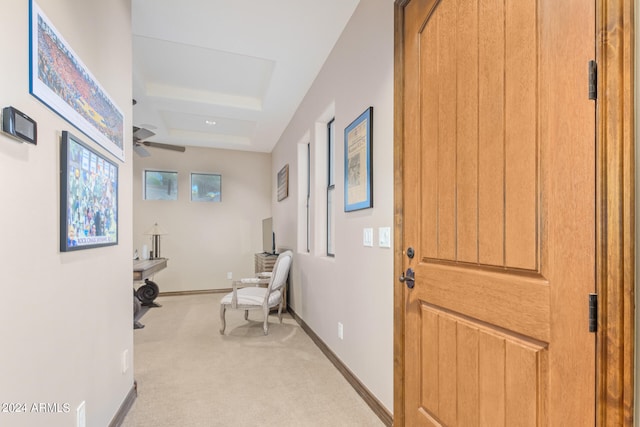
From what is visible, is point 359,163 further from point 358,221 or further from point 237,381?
point 237,381

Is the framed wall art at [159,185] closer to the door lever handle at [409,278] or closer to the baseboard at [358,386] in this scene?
the baseboard at [358,386]

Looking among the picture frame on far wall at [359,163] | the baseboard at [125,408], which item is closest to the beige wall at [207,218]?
the baseboard at [125,408]

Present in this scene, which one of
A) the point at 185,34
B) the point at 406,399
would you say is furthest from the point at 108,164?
the point at 406,399

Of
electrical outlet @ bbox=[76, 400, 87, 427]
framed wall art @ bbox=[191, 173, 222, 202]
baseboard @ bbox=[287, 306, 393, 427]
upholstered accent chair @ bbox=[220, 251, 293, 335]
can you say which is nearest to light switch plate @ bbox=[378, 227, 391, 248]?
baseboard @ bbox=[287, 306, 393, 427]

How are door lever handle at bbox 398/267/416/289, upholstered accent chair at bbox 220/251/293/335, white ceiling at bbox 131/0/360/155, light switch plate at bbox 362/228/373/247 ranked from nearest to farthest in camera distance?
door lever handle at bbox 398/267/416/289 → light switch plate at bbox 362/228/373/247 → white ceiling at bbox 131/0/360/155 → upholstered accent chair at bbox 220/251/293/335

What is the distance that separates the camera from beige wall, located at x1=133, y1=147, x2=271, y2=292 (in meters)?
5.38

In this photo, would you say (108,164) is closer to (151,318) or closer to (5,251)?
(5,251)

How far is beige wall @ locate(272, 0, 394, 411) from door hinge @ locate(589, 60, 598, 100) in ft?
3.26

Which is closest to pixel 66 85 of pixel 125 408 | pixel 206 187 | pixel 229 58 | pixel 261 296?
pixel 125 408

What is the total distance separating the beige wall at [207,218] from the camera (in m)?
5.38

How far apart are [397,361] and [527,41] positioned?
59.4 inches

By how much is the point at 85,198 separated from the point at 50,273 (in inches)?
14.7

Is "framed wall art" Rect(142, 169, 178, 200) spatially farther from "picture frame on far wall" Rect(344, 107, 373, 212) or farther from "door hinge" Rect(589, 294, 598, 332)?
"door hinge" Rect(589, 294, 598, 332)

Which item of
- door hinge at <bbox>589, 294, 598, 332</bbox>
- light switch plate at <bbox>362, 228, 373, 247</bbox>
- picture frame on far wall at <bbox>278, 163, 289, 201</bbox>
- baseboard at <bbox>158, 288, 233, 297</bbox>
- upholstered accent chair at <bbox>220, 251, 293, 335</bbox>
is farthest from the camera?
baseboard at <bbox>158, 288, 233, 297</bbox>
